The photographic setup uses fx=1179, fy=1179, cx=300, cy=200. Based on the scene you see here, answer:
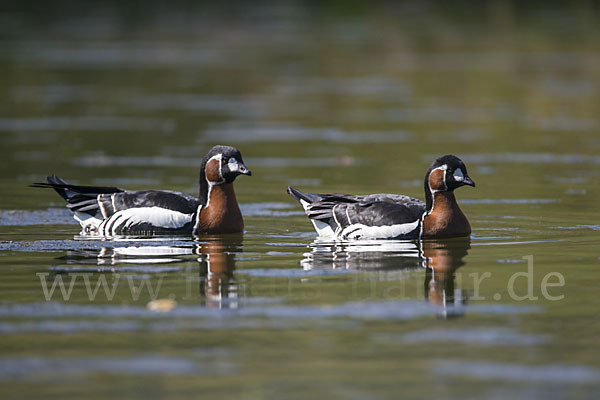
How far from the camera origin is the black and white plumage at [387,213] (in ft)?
45.4

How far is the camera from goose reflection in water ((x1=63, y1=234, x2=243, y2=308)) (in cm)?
1070

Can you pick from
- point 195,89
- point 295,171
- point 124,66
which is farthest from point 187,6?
point 295,171

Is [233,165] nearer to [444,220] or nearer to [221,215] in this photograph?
[221,215]

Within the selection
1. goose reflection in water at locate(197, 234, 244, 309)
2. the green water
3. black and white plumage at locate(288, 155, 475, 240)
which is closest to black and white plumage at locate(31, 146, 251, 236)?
the green water

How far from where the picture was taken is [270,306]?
10023mm

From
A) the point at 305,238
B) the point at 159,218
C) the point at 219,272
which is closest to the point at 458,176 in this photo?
the point at 305,238

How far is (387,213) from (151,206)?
9.55 ft

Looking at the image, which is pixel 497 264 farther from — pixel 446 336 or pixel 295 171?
pixel 295 171

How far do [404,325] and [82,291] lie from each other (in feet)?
10.2

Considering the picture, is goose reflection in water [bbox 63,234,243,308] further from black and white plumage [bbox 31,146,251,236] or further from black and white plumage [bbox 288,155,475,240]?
black and white plumage [bbox 288,155,475,240]

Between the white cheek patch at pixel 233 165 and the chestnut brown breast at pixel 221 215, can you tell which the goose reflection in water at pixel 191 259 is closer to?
the chestnut brown breast at pixel 221 215

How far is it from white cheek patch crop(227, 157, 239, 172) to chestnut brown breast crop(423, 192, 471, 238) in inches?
97.2

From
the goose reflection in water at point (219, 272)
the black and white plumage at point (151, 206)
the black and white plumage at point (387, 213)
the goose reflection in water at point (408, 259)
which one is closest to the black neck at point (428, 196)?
the black and white plumage at point (387, 213)

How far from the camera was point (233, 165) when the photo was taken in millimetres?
14664
